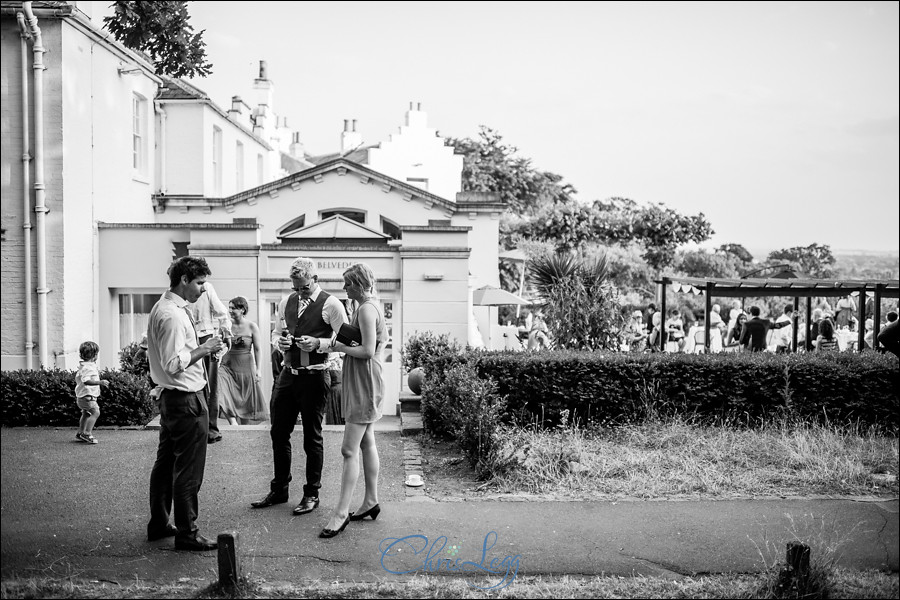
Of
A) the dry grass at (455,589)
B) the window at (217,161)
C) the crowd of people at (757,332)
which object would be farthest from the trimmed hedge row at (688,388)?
the window at (217,161)

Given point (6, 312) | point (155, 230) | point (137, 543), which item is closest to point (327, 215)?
point (155, 230)

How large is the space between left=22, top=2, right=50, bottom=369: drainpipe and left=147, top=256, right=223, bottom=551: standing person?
7591 millimetres

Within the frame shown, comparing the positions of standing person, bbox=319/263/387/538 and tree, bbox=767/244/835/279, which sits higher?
tree, bbox=767/244/835/279

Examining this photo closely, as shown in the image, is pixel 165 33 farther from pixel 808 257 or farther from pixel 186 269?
pixel 808 257

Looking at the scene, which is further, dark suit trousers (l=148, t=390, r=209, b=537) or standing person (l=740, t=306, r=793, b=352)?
standing person (l=740, t=306, r=793, b=352)

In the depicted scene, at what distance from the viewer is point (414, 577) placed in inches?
210

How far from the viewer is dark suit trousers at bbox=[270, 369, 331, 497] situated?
6.79 metres

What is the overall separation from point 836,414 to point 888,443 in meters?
1.01

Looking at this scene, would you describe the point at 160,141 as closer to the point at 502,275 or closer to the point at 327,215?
the point at 327,215

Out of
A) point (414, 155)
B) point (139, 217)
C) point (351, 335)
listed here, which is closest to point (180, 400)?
point (351, 335)

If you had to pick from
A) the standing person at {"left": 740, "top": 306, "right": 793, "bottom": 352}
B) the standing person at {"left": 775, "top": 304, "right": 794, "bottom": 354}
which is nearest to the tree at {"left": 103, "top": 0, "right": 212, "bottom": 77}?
the standing person at {"left": 740, "top": 306, "right": 793, "bottom": 352}

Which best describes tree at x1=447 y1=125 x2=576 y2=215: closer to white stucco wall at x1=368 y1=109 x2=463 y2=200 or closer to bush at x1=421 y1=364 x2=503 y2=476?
white stucco wall at x1=368 y1=109 x2=463 y2=200

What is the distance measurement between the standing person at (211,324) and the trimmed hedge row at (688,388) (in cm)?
252

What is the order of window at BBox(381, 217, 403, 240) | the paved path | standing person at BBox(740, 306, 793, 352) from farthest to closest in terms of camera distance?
window at BBox(381, 217, 403, 240) → standing person at BBox(740, 306, 793, 352) → the paved path
